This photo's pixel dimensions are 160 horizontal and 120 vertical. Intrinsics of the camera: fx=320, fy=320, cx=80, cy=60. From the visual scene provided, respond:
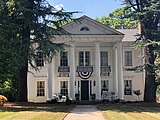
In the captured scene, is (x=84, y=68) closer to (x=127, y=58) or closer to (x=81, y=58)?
(x=81, y=58)

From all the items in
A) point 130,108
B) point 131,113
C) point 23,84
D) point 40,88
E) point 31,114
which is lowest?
point 130,108

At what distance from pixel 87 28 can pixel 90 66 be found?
14.4ft

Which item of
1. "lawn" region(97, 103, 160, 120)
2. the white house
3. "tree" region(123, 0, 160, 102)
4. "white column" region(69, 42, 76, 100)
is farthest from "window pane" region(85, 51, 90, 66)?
"lawn" region(97, 103, 160, 120)

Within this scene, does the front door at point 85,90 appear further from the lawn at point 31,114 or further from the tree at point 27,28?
the lawn at point 31,114

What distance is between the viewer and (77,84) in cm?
3597

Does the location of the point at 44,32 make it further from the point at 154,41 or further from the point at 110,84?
the point at 110,84

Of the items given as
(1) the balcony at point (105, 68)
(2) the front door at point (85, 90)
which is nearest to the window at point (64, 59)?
(2) the front door at point (85, 90)

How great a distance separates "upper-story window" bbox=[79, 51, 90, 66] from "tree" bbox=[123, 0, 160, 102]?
24.1 ft

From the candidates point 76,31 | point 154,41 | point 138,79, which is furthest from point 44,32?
point 138,79

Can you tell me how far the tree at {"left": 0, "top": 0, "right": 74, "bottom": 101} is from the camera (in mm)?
25094

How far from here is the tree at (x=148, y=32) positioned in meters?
29.3

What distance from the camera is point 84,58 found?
36.3 m

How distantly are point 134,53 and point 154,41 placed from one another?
9.21 meters

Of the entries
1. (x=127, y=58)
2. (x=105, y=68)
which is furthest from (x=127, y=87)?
(x=105, y=68)
